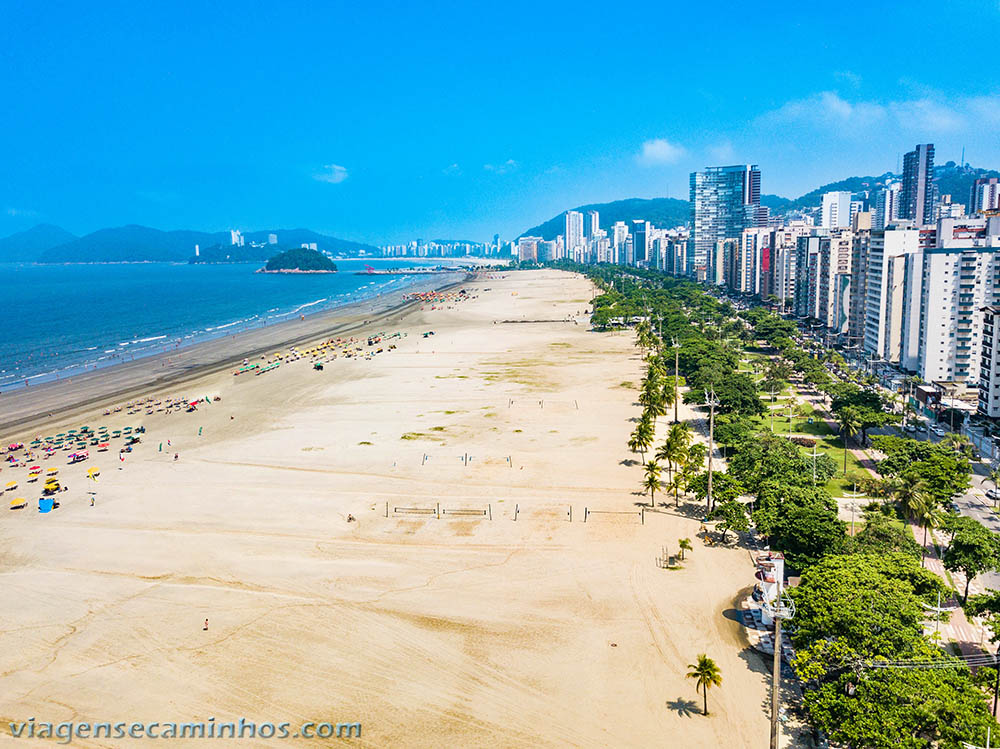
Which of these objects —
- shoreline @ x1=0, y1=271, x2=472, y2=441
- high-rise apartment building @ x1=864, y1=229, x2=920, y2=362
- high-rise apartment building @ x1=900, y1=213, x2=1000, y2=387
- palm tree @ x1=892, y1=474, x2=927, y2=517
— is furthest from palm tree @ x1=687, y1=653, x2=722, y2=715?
high-rise apartment building @ x1=864, y1=229, x2=920, y2=362

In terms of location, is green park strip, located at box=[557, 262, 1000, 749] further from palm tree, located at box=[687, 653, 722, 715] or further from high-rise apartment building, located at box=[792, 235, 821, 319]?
high-rise apartment building, located at box=[792, 235, 821, 319]

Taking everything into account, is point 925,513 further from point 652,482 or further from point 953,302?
point 953,302

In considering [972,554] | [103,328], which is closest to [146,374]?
[103,328]

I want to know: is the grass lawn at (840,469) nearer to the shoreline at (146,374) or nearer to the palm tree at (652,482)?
the palm tree at (652,482)

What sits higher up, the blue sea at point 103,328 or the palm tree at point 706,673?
the blue sea at point 103,328

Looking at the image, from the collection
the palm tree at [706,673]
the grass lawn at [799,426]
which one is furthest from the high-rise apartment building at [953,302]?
the palm tree at [706,673]

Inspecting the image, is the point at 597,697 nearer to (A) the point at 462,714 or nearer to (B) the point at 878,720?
(A) the point at 462,714
